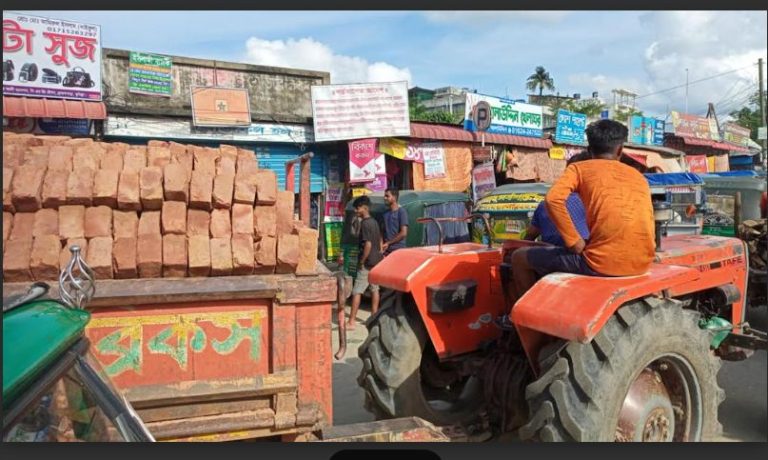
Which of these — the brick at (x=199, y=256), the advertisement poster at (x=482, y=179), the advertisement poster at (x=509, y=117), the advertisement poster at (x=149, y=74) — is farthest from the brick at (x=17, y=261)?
the advertisement poster at (x=509, y=117)

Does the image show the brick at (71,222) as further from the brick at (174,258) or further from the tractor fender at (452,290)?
the tractor fender at (452,290)

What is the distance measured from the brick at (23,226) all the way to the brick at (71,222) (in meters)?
0.11

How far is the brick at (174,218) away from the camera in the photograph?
8.73ft

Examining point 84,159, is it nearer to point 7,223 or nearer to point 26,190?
point 26,190

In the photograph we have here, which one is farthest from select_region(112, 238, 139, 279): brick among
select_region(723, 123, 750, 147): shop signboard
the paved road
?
select_region(723, 123, 750, 147): shop signboard

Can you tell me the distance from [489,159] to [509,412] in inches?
390

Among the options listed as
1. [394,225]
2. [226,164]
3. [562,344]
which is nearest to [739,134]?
[394,225]

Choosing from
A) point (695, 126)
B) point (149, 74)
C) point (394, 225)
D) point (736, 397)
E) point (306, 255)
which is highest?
point (149, 74)

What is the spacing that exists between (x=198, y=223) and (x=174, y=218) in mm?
110

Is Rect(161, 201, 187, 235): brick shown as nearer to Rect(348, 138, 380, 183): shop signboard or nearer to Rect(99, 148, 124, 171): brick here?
Rect(99, 148, 124, 171): brick

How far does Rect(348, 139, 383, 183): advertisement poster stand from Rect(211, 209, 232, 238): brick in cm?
805

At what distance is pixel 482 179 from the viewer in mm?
11945

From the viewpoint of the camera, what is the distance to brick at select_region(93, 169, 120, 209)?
266cm

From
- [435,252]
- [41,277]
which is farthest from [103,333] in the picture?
[435,252]
